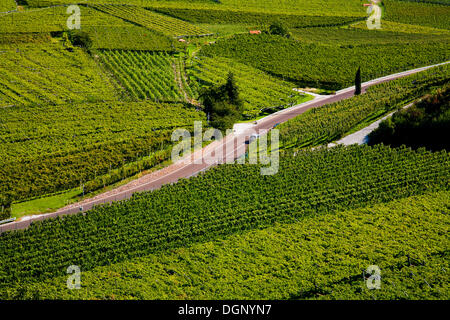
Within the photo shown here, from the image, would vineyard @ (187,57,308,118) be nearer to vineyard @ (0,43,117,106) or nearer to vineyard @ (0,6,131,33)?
vineyard @ (0,43,117,106)

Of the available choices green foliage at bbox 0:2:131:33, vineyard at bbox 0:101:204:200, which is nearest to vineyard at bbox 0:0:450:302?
vineyard at bbox 0:101:204:200

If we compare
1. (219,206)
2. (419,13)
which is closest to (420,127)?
(219,206)

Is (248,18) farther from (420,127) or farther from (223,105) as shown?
(420,127)

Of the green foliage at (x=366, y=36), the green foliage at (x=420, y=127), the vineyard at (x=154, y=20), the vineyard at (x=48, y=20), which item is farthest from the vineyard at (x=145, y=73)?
the green foliage at (x=366, y=36)

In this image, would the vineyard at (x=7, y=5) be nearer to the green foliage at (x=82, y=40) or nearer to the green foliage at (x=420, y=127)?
the green foliage at (x=82, y=40)

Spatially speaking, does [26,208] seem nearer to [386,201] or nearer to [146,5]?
[386,201]

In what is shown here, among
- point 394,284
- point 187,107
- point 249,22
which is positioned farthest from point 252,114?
point 249,22
